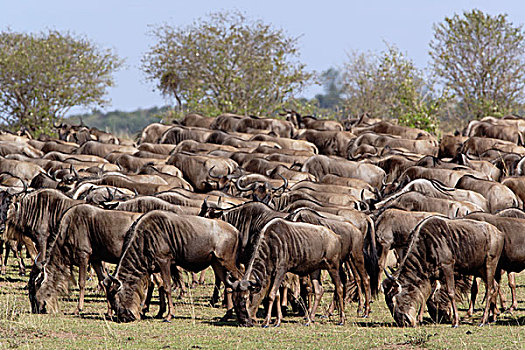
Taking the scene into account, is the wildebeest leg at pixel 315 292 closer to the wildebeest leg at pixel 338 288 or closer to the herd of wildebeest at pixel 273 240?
the herd of wildebeest at pixel 273 240

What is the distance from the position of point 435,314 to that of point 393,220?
8.58 feet

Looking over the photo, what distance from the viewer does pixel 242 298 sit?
11.4 meters

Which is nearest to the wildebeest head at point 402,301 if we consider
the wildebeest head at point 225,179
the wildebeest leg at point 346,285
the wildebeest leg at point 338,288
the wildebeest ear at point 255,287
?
the wildebeest leg at point 338,288

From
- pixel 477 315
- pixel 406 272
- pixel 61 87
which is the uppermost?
pixel 61 87

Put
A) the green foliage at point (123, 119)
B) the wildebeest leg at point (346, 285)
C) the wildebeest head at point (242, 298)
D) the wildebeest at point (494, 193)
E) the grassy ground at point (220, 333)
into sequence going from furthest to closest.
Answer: the green foliage at point (123, 119), the wildebeest at point (494, 193), the wildebeest leg at point (346, 285), the wildebeest head at point (242, 298), the grassy ground at point (220, 333)

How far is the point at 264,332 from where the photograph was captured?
10898mm

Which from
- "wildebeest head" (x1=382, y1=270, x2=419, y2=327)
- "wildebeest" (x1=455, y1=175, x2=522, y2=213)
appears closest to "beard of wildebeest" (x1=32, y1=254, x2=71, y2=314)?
"wildebeest head" (x1=382, y1=270, x2=419, y2=327)

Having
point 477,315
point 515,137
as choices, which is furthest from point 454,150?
point 477,315

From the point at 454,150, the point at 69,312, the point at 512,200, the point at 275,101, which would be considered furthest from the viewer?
the point at 275,101

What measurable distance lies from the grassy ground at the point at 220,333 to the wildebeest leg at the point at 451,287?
0.48 feet

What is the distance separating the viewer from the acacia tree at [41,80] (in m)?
42.3

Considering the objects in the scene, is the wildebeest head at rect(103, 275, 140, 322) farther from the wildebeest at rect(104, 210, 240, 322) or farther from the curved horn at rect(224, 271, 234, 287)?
the curved horn at rect(224, 271, 234, 287)

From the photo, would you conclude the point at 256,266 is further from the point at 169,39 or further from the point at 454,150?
the point at 169,39

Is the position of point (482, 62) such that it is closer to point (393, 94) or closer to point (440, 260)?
point (393, 94)
